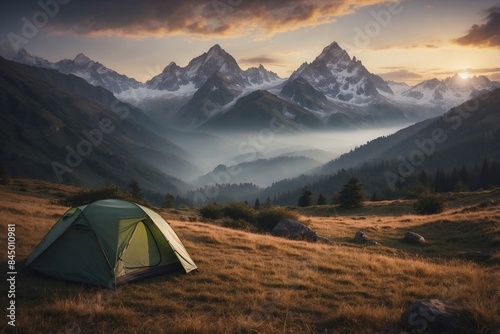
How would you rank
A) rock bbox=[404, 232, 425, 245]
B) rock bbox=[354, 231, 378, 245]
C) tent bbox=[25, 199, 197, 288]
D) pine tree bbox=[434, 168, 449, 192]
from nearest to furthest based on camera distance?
1. tent bbox=[25, 199, 197, 288]
2. rock bbox=[404, 232, 425, 245]
3. rock bbox=[354, 231, 378, 245]
4. pine tree bbox=[434, 168, 449, 192]

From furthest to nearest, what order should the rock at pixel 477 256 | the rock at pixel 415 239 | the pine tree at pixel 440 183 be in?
the pine tree at pixel 440 183 → the rock at pixel 415 239 → the rock at pixel 477 256

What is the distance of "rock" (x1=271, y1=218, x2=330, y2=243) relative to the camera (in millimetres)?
27720

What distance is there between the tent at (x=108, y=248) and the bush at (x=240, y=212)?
24518mm

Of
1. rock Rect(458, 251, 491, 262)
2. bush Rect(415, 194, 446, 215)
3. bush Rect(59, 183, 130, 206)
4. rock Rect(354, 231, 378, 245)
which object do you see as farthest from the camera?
bush Rect(415, 194, 446, 215)

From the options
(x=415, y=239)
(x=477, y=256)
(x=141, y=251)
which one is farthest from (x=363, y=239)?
(x=141, y=251)

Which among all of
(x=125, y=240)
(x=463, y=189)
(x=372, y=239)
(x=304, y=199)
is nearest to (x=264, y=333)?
(x=125, y=240)

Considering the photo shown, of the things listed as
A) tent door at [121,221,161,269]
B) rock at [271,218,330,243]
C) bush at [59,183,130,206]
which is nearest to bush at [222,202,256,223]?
rock at [271,218,330,243]

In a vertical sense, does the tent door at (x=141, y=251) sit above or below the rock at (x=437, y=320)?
above

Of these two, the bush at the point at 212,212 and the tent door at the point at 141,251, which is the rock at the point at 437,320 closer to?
the tent door at the point at 141,251

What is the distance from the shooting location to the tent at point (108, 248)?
1332cm

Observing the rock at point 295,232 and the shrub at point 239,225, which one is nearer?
the rock at point 295,232

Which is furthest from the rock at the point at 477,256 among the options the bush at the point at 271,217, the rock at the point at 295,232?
the bush at the point at 271,217

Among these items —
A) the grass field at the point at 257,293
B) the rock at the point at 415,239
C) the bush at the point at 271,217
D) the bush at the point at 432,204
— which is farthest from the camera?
the bush at the point at 432,204

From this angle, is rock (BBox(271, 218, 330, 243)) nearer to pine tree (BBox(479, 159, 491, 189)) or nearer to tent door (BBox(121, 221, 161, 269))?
tent door (BBox(121, 221, 161, 269))
